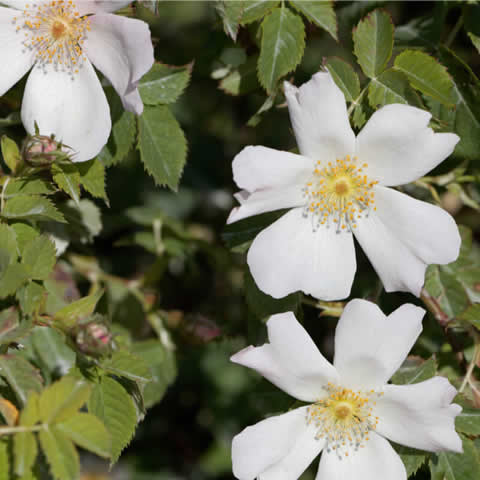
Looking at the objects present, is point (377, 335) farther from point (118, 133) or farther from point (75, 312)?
point (118, 133)

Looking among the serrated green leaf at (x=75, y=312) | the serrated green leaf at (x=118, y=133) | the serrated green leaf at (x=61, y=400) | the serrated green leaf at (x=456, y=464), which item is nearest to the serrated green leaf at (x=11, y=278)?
the serrated green leaf at (x=75, y=312)

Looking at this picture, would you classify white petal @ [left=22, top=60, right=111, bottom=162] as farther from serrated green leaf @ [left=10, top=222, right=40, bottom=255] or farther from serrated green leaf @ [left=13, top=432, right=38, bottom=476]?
serrated green leaf @ [left=13, top=432, right=38, bottom=476]

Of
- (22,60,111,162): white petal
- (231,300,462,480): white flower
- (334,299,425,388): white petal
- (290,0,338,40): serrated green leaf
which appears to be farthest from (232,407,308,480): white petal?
(290,0,338,40): serrated green leaf

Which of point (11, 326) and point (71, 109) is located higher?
point (71, 109)

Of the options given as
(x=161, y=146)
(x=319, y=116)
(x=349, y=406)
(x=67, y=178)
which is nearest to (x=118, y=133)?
(x=161, y=146)

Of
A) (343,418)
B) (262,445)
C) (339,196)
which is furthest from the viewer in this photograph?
(339,196)

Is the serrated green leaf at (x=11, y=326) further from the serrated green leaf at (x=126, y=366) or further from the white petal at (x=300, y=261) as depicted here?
the white petal at (x=300, y=261)
